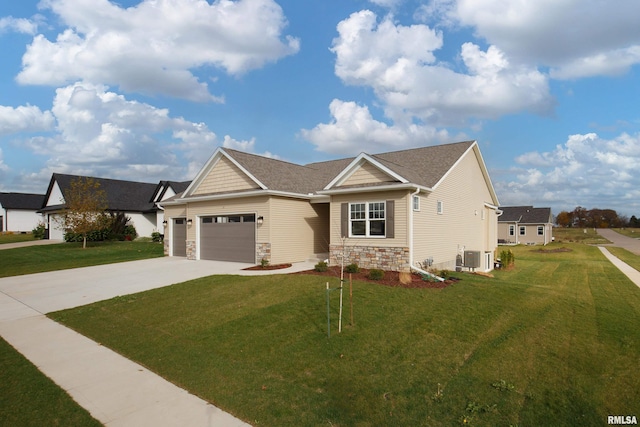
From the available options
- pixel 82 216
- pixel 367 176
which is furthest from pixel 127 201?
pixel 367 176

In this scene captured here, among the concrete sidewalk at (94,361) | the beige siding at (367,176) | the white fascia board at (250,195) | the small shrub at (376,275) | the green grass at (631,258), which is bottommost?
the green grass at (631,258)

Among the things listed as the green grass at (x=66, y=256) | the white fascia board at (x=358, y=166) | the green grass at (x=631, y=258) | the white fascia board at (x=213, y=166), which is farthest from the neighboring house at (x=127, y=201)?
the green grass at (x=631, y=258)

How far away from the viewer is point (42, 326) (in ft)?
29.0

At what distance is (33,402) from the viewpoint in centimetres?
504

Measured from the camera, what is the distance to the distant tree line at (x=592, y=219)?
89.6 metres

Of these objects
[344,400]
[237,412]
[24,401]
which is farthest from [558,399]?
[24,401]

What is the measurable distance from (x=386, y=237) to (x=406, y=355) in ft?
25.2

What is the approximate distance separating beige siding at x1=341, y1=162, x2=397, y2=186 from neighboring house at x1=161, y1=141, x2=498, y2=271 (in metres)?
0.04

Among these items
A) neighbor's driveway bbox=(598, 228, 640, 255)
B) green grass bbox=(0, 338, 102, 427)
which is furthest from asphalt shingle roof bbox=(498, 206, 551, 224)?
green grass bbox=(0, 338, 102, 427)

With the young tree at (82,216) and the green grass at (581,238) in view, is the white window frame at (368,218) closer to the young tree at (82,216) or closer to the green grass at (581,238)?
the young tree at (82,216)

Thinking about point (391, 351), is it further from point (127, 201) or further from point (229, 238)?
point (127, 201)

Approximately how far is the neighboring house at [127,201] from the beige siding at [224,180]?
14986mm

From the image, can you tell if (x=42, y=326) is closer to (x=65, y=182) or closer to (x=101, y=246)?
(x=101, y=246)

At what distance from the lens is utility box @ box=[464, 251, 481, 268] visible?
16875 mm
